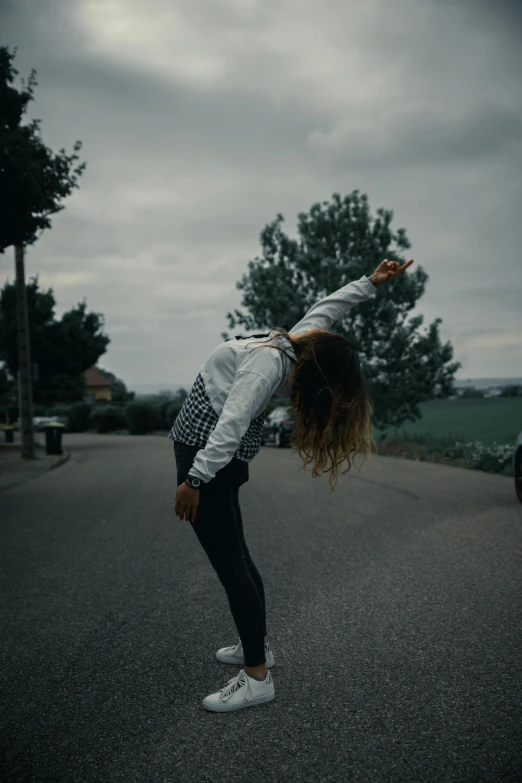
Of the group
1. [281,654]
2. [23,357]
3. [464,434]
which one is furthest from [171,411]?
[281,654]

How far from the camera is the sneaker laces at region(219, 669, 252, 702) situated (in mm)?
2731

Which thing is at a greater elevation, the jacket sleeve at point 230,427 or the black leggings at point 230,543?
the jacket sleeve at point 230,427

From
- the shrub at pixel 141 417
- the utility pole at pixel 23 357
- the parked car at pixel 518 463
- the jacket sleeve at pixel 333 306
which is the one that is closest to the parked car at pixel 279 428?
the utility pole at pixel 23 357

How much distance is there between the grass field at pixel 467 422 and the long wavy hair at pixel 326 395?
13.2m

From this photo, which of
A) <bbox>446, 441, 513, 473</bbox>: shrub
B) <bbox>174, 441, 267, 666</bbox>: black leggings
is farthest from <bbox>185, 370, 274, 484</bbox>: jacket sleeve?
<bbox>446, 441, 513, 473</bbox>: shrub

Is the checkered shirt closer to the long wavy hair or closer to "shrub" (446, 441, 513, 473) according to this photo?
the long wavy hair

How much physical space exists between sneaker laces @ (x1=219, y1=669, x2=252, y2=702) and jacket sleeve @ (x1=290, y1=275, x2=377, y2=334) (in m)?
Answer: 1.62

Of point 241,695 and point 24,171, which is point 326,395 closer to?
point 241,695

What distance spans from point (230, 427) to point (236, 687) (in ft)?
4.01

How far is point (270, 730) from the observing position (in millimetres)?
2520

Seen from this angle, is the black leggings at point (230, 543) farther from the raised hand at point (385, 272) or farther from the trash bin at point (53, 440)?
the trash bin at point (53, 440)

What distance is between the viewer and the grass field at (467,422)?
1688 centimetres

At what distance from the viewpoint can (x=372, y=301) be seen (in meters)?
21.9

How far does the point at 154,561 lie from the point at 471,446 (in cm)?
1230
